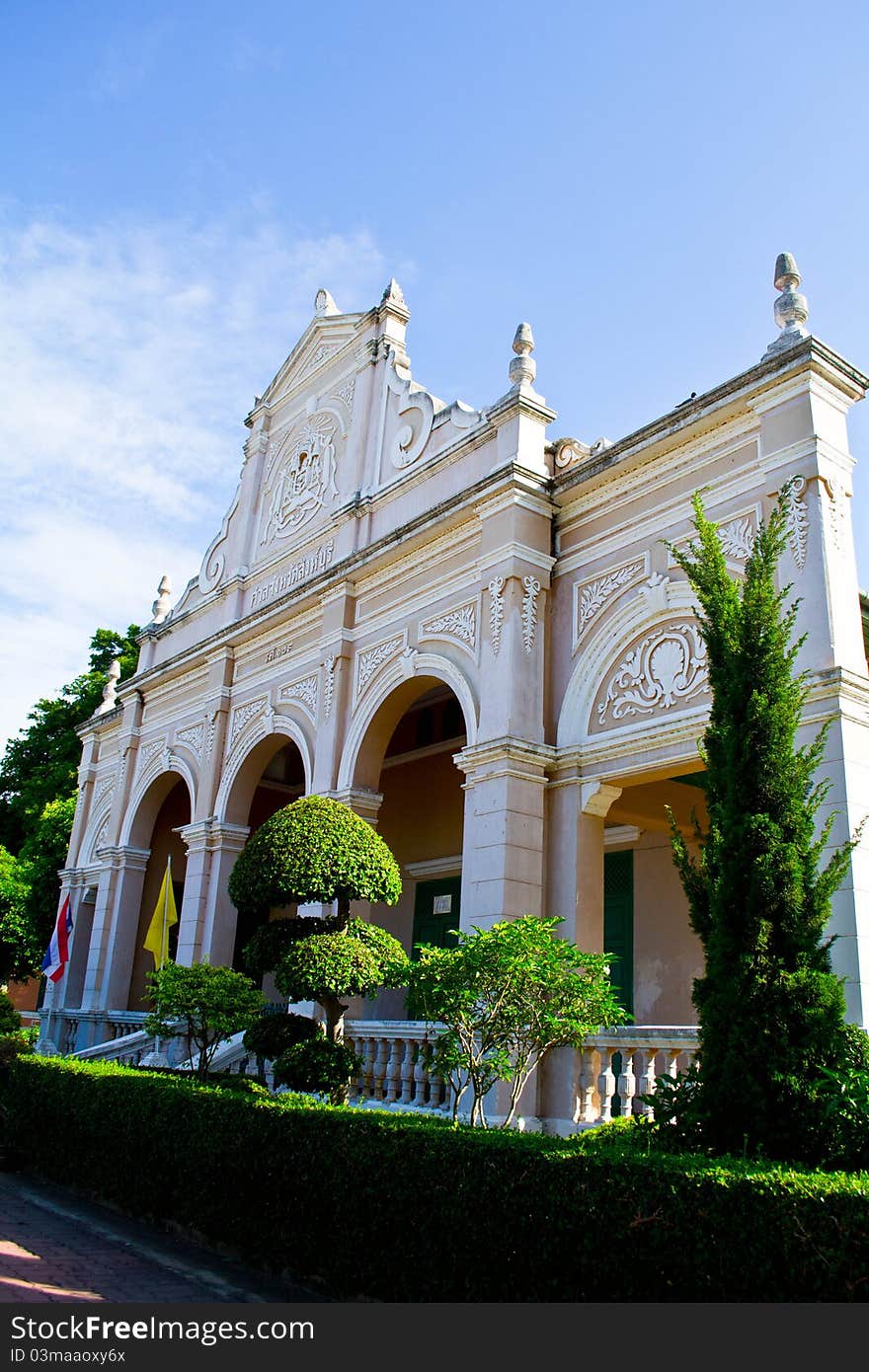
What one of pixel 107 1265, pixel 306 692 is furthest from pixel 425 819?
pixel 107 1265

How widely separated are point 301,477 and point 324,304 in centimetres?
287

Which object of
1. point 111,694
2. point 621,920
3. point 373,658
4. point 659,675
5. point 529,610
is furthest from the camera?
point 111,694

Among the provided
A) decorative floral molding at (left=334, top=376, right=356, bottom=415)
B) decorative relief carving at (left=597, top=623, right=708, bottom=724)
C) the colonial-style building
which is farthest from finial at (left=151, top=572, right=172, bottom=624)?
decorative relief carving at (left=597, top=623, right=708, bottom=724)

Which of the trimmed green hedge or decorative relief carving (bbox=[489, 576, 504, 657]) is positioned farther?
decorative relief carving (bbox=[489, 576, 504, 657])

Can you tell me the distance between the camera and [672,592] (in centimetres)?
933

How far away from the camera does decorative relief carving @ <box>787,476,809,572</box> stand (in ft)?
26.3

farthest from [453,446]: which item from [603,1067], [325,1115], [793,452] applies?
[325,1115]

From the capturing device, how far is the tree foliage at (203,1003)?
9695 mm

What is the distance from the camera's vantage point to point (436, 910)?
575 inches

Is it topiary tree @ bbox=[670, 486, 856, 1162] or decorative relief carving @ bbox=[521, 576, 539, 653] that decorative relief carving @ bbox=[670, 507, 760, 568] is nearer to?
decorative relief carving @ bbox=[521, 576, 539, 653]

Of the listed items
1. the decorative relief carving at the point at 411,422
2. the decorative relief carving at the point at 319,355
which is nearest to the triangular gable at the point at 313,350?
the decorative relief carving at the point at 319,355

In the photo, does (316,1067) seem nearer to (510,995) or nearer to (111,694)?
(510,995)

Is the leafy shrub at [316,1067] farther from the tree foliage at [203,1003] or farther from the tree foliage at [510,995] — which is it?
the tree foliage at [203,1003]

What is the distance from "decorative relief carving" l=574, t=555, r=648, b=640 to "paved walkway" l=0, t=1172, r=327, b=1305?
6.22 meters
